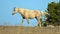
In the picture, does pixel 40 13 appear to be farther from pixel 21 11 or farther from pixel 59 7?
pixel 59 7

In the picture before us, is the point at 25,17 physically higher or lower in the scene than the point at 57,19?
higher

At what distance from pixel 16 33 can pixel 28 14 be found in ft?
19.7

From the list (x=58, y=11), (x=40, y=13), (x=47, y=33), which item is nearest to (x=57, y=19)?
(x=58, y=11)

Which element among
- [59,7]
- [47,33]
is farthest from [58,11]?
[47,33]

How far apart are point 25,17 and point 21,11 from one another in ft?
1.72

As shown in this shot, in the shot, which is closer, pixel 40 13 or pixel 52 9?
pixel 40 13

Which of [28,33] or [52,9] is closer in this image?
[28,33]

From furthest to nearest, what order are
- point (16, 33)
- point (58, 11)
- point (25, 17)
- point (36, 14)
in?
point (58, 11) → point (36, 14) → point (25, 17) → point (16, 33)

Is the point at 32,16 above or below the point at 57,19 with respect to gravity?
above

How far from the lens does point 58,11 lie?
48062mm

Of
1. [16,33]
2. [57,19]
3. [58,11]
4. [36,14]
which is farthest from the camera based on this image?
[58,11]

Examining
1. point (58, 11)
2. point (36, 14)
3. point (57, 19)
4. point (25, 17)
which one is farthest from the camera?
point (58, 11)

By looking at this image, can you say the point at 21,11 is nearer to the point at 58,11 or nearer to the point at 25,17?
the point at 25,17

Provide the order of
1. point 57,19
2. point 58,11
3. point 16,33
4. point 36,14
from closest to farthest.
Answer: point 16,33
point 36,14
point 57,19
point 58,11
